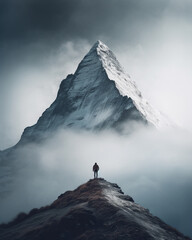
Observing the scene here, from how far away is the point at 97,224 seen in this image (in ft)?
199

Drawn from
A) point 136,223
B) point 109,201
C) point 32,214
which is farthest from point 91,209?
point 32,214

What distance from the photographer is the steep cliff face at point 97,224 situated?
5697 cm

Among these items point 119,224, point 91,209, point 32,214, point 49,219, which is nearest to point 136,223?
point 119,224

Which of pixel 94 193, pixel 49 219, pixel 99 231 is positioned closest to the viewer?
pixel 99 231

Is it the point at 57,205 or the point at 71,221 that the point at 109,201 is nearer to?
→ the point at 71,221

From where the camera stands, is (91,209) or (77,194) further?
(77,194)

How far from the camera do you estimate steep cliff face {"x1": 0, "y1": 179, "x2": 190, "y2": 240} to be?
187ft

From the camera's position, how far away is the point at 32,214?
79.0 metres

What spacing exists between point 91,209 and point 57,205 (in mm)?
14590

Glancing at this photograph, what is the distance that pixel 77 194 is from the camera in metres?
78.5

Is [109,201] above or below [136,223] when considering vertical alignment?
above

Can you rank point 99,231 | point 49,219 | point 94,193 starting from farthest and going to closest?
point 94,193 → point 49,219 → point 99,231

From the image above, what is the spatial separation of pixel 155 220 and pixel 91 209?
41.2ft

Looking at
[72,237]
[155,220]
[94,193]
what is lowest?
[72,237]
